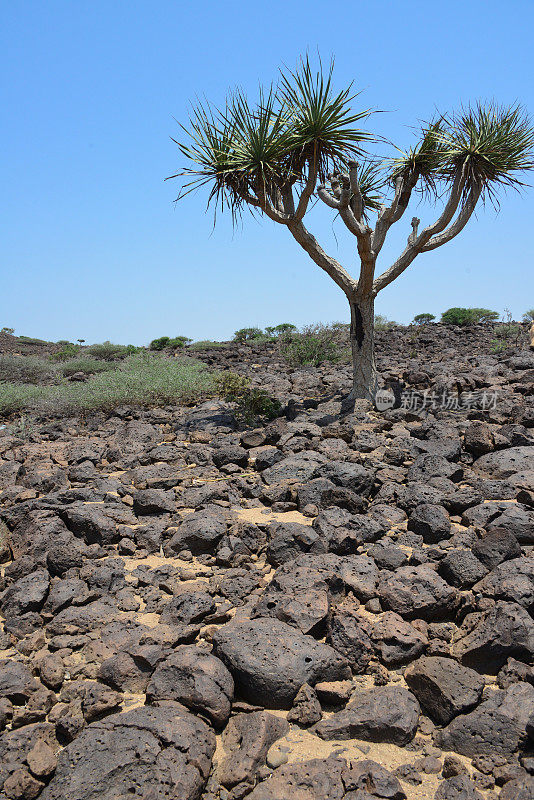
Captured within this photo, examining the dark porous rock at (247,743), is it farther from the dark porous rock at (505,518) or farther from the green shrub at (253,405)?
the green shrub at (253,405)

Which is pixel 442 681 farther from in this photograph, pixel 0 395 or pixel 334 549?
pixel 0 395

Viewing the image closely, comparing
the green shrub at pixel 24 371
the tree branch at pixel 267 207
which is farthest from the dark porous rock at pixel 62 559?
the green shrub at pixel 24 371

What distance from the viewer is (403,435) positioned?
789 cm

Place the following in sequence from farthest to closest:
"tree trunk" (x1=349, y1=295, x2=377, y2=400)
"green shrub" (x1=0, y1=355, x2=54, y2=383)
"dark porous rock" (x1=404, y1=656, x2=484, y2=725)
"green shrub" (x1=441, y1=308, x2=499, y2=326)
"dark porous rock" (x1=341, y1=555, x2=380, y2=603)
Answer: "green shrub" (x1=441, y1=308, x2=499, y2=326) → "green shrub" (x1=0, y1=355, x2=54, y2=383) → "tree trunk" (x1=349, y1=295, x2=377, y2=400) → "dark porous rock" (x1=341, y1=555, x2=380, y2=603) → "dark porous rock" (x1=404, y1=656, x2=484, y2=725)

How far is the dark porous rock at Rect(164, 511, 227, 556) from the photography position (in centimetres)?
502

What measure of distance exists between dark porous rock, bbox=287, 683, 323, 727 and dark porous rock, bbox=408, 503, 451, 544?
2.11 metres

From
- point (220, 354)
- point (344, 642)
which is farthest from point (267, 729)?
point (220, 354)

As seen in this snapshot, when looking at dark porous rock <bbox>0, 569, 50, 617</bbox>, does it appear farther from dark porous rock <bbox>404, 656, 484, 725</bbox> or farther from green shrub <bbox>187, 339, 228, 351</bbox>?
green shrub <bbox>187, 339, 228, 351</bbox>

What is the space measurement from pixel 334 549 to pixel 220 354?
15.6 meters

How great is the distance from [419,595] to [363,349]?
674cm

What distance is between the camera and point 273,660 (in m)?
3.28

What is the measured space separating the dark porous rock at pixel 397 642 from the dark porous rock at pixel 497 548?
932mm

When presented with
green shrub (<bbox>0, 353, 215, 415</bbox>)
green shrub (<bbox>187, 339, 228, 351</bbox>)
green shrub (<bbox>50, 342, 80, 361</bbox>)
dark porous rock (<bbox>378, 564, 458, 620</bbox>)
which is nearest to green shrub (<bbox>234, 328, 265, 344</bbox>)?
green shrub (<bbox>187, 339, 228, 351</bbox>)

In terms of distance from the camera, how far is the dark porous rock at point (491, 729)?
9.43 ft
